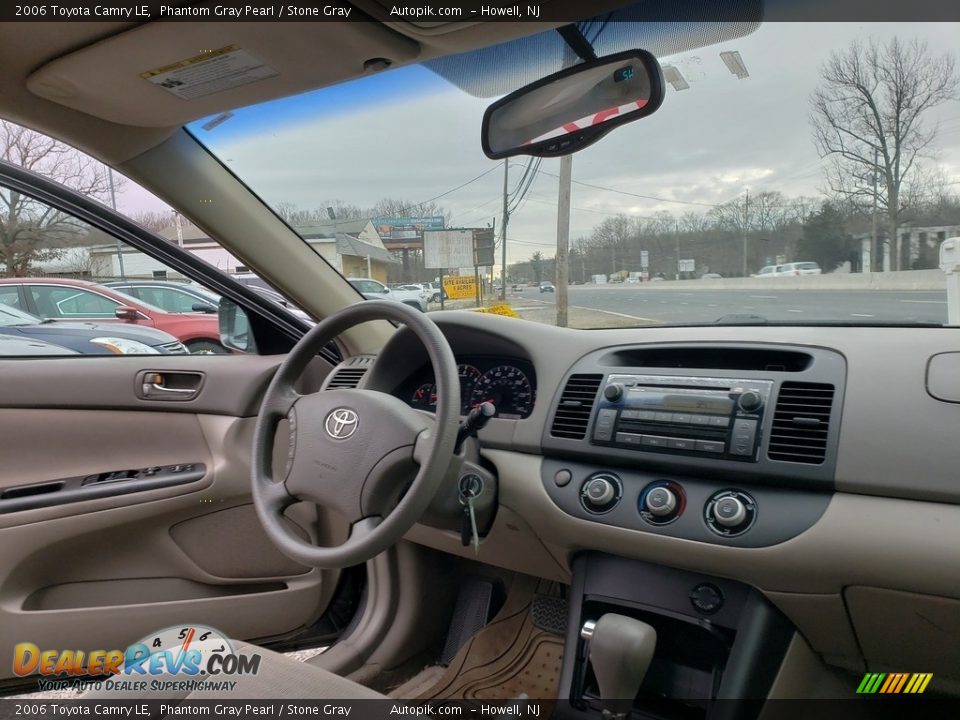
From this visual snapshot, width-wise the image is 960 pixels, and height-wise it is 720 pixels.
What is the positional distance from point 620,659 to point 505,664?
76 cm

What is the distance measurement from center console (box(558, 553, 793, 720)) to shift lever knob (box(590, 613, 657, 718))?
35 mm

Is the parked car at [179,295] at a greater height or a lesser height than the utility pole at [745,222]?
lesser

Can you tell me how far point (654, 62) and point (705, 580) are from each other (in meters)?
1.23

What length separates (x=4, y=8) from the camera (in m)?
1.43

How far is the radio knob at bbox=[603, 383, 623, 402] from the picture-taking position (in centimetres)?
173

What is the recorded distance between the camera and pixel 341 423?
1599 mm

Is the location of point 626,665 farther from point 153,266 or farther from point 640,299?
point 153,266

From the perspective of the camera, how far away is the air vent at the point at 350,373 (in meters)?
2.12

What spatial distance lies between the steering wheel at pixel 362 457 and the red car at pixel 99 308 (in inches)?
38.5

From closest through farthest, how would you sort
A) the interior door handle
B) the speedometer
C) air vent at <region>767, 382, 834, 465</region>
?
1. air vent at <region>767, 382, 834, 465</region>
2. the speedometer
3. the interior door handle

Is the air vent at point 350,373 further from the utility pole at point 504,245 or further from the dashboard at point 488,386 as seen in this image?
the utility pole at point 504,245

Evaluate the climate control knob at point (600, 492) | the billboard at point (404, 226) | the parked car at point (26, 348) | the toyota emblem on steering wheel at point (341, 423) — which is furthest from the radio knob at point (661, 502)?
the parked car at point (26, 348)

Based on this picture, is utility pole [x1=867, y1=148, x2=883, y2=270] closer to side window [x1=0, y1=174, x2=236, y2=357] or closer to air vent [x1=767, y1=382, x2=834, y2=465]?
air vent [x1=767, y1=382, x2=834, y2=465]

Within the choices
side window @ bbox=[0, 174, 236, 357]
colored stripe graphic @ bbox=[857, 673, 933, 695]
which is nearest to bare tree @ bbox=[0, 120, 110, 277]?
side window @ bbox=[0, 174, 236, 357]
